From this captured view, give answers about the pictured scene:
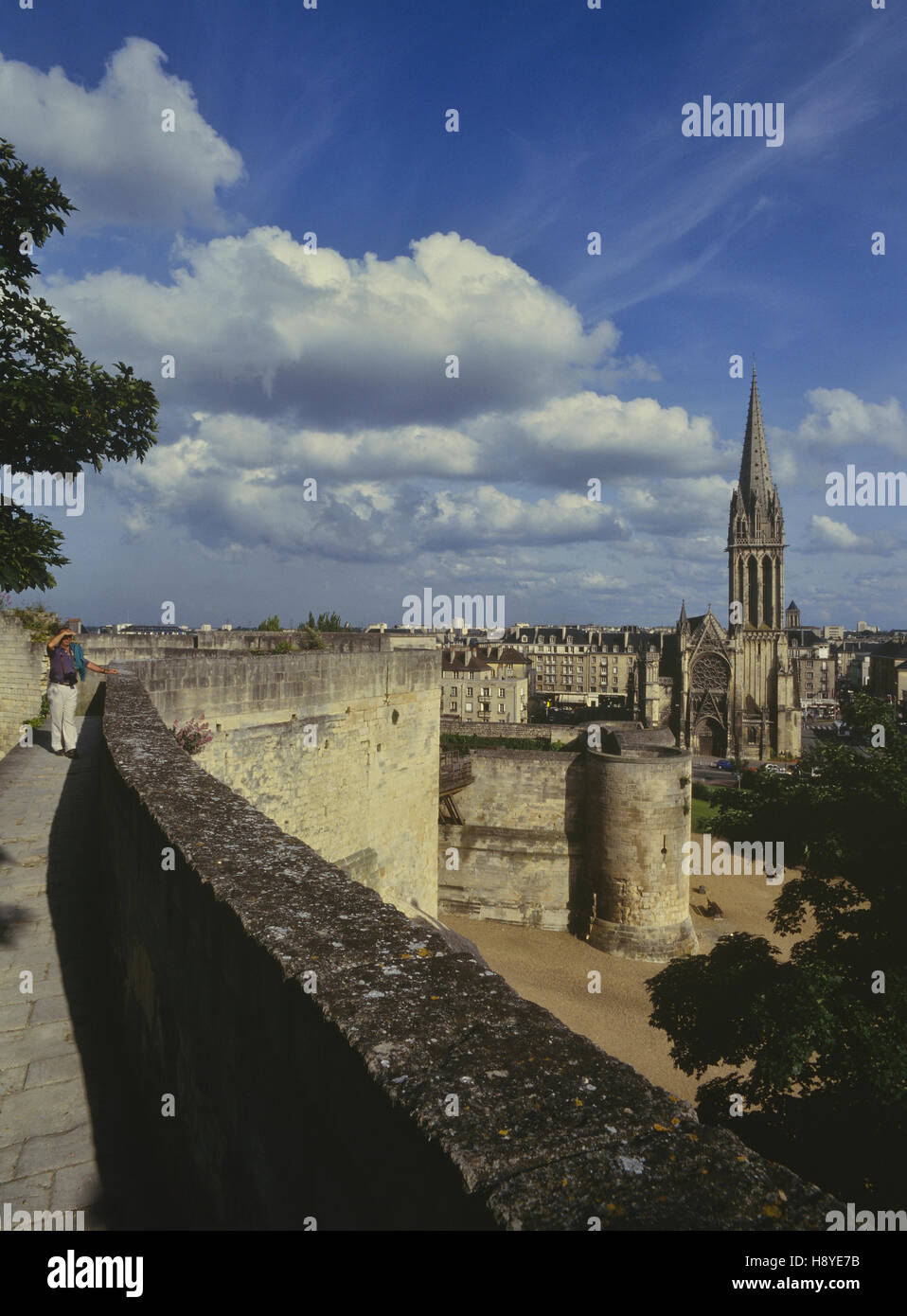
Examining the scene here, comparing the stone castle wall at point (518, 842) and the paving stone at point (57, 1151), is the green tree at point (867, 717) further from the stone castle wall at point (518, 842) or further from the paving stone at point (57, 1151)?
the stone castle wall at point (518, 842)

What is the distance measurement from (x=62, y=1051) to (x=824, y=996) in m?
7.77

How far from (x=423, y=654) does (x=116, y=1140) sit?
1385cm

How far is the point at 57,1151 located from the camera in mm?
3531

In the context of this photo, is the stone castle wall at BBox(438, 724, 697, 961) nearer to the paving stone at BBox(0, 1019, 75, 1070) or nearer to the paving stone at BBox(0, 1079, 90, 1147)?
the paving stone at BBox(0, 1019, 75, 1070)

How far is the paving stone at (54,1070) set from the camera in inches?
158

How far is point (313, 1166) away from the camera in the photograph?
2041 mm

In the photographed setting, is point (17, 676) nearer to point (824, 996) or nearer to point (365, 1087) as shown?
point (824, 996)

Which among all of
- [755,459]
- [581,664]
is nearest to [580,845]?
[755,459]

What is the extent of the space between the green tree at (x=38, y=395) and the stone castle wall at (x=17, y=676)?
325cm

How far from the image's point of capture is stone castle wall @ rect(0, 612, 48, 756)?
15148mm

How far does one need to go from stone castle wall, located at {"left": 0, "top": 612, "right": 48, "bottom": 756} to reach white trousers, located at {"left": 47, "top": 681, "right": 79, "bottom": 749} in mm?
5234

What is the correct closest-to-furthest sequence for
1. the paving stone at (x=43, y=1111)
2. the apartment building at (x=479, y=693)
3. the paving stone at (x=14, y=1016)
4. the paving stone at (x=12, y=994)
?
1. the paving stone at (x=43, y=1111)
2. the paving stone at (x=14, y=1016)
3. the paving stone at (x=12, y=994)
4. the apartment building at (x=479, y=693)

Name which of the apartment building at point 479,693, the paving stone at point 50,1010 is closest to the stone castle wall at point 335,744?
the paving stone at point 50,1010

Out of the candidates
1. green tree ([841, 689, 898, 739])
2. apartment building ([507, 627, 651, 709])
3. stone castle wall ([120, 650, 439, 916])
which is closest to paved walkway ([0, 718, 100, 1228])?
stone castle wall ([120, 650, 439, 916])
